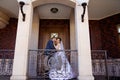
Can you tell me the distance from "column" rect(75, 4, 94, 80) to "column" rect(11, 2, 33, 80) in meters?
1.42

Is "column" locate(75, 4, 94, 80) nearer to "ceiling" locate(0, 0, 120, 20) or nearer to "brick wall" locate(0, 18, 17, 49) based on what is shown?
"ceiling" locate(0, 0, 120, 20)

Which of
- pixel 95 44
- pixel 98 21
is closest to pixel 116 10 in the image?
pixel 98 21

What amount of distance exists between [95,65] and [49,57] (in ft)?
4.83

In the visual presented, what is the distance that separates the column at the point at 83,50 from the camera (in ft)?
13.0

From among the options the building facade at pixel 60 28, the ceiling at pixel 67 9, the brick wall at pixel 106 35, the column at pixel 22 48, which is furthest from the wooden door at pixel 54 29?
the column at pixel 22 48

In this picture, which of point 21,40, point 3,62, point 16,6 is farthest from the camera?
point 16,6

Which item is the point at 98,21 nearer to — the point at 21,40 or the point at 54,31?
the point at 54,31

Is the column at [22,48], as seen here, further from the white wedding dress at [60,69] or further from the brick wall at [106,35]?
the brick wall at [106,35]

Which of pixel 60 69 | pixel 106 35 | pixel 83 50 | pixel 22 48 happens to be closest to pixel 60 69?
pixel 60 69

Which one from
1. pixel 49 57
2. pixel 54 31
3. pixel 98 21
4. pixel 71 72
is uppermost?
pixel 98 21

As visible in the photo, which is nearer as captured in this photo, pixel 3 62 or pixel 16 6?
pixel 3 62

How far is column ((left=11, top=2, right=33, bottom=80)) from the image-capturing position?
12.9 ft

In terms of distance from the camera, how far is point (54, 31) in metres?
6.66

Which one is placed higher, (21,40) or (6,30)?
(6,30)
